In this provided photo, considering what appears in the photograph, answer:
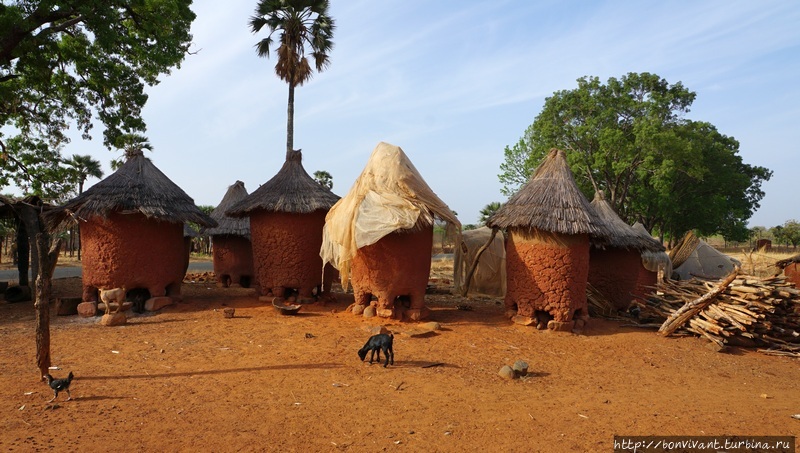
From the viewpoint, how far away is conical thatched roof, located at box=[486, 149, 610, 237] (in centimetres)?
918

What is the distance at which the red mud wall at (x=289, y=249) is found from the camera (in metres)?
10.8

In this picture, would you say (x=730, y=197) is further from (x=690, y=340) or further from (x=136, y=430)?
(x=136, y=430)

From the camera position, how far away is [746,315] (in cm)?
872

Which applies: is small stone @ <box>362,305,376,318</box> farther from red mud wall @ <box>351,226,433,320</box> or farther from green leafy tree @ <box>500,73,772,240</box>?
green leafy tree @ <box>500,73,772,240</box>

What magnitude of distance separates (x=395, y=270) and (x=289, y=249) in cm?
284

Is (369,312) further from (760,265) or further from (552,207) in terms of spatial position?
(760,265)

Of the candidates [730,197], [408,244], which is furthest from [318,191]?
[730,197]

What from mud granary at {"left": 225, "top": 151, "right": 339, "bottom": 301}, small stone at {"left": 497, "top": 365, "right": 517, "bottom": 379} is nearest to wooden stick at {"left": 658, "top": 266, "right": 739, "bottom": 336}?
small stone at {"left": 497, "top": 365, "right": 517, "bottom": 379}

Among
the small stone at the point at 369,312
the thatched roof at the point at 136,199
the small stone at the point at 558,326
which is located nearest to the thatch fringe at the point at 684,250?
the small stone at the point at 558,326

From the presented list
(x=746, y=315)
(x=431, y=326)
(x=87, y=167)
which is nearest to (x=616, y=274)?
(x=746, y=315)

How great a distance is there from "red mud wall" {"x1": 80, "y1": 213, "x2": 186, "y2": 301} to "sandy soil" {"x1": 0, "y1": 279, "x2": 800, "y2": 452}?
0.80 meters

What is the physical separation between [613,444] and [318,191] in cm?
837

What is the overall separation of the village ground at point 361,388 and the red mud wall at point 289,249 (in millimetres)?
1219

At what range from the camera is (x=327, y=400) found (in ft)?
17.8
